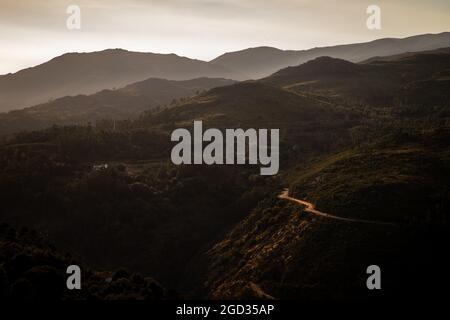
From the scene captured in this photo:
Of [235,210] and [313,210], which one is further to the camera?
[235,210]

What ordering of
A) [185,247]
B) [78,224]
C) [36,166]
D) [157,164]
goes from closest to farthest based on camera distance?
[185,247] < [78,224] < [36,166] < [157,164]

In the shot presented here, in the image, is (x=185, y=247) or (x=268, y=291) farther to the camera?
(x=185, y=247)

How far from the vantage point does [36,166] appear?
145 meters

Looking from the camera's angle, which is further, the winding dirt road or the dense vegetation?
the winding dirt road

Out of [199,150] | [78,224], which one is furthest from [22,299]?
[199,150]

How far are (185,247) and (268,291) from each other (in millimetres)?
42364

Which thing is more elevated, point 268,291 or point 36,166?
point 36,166

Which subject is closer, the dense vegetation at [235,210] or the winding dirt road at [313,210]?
the dense vegetation at [235,210]

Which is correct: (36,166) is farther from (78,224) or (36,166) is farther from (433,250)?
Result: (433,250)

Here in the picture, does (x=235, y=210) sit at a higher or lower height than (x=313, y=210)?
lower
